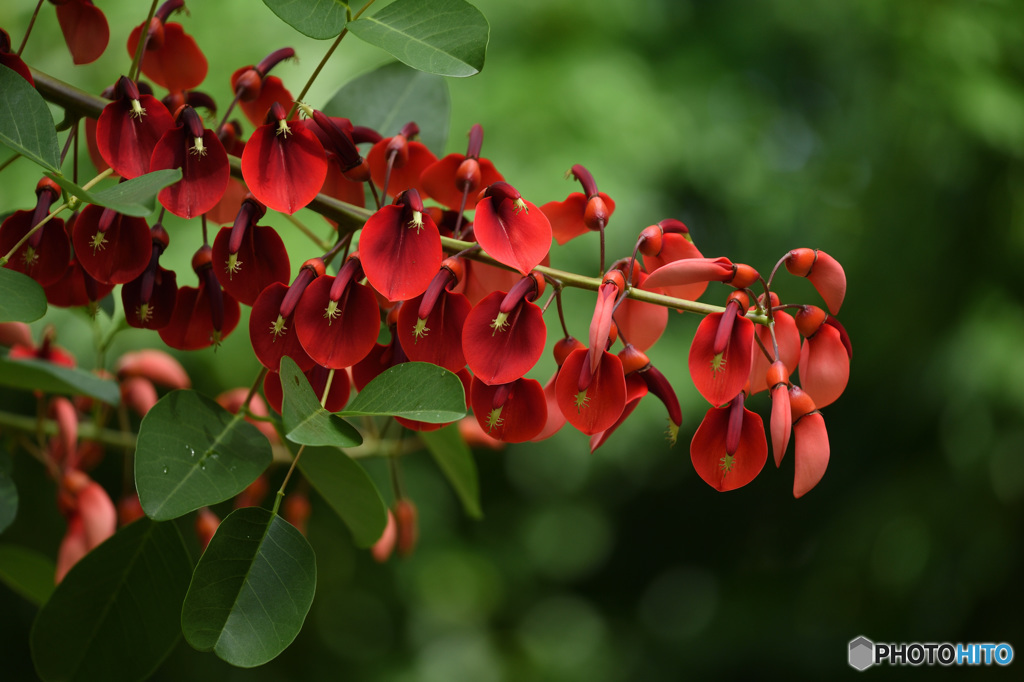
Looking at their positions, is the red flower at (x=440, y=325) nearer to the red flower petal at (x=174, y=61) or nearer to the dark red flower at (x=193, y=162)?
the dark red flower at (x=193, y=162)

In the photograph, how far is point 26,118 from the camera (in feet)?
0.82

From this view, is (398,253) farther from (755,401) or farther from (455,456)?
(755,401)

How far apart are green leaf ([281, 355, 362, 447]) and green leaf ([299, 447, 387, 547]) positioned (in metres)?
0.03

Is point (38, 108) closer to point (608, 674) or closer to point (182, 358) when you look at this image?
point (182, 358)

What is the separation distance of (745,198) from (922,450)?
2.23 ft

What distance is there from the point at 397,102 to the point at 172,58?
0.36 feet

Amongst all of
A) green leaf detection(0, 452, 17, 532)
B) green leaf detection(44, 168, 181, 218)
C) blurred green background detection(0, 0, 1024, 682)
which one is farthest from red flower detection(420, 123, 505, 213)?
blurred green background detection(0, 0, 1024, 682)

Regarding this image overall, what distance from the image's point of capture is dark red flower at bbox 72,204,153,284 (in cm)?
27

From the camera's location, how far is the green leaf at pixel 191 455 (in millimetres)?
249

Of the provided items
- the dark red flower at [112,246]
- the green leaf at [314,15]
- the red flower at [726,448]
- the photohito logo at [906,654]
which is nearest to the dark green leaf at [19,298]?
the dark red flower at [112,246]

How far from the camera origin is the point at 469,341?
251 millimetres

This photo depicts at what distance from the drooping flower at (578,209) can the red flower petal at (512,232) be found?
0.04m

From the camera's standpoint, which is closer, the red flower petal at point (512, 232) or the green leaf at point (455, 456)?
the red flower petal at point (512, 232)

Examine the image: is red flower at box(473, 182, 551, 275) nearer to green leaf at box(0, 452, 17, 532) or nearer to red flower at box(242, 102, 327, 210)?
red flower at box(242, 102, 327, 210)
